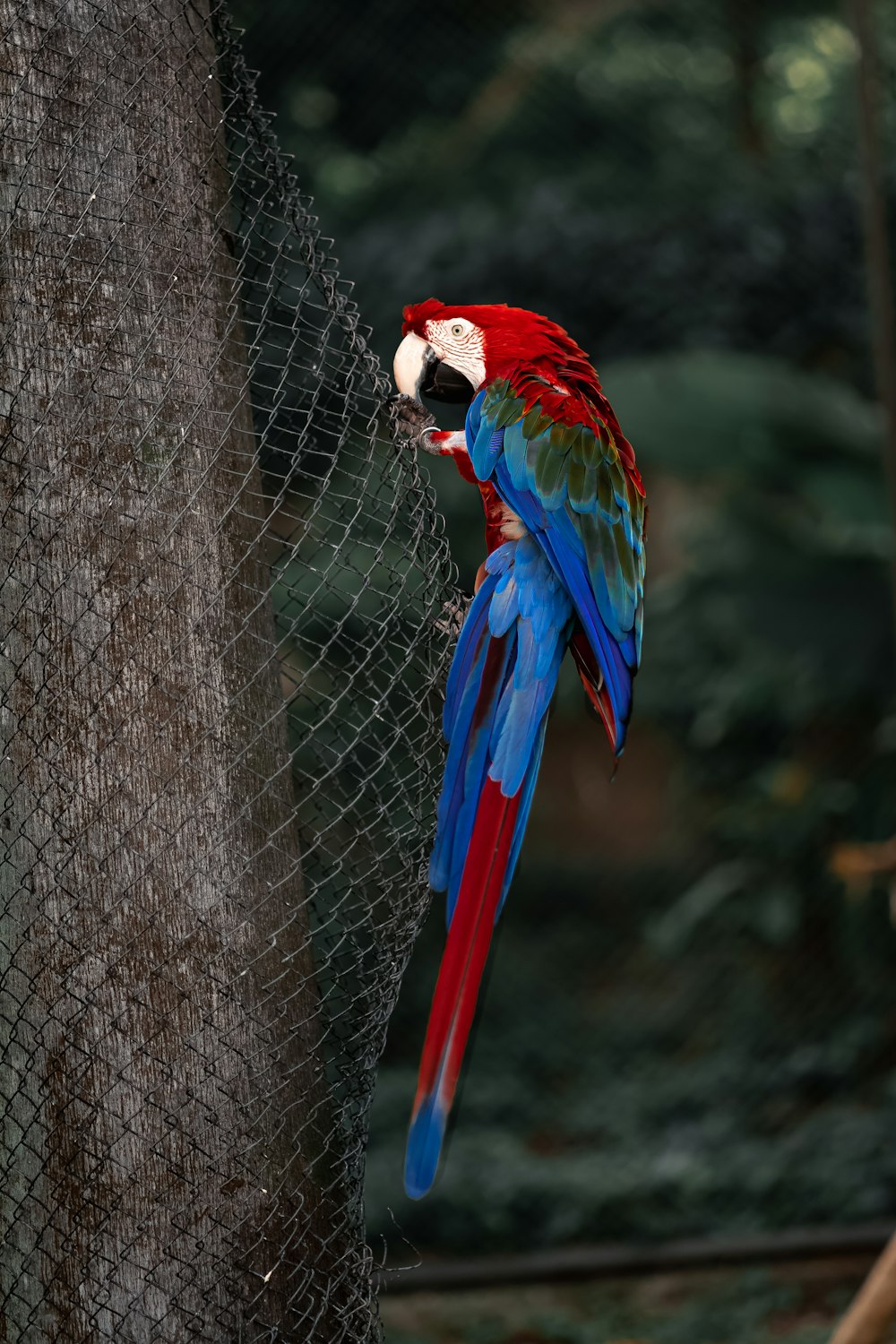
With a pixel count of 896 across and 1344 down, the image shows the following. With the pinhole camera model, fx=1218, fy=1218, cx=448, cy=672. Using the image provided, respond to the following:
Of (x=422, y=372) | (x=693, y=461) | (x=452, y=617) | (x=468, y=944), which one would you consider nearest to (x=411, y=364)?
(x=422, y=372)

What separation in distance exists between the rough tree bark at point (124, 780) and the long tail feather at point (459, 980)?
116 mm

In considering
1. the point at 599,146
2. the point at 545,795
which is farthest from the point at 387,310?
the point at 545,795

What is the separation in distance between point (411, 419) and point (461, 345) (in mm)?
81

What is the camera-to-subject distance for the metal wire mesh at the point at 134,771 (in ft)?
2.55

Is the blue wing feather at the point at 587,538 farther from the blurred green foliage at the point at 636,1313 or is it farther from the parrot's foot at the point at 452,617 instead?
the blurred green foliage at the point at 636,1313

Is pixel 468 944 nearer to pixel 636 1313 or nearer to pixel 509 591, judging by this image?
pixel 509 591

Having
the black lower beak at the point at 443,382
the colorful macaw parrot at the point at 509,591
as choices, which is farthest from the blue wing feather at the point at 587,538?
the black lower beak at the point at 443,382

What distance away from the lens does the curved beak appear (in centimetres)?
107

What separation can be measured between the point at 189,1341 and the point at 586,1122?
66.8 inches

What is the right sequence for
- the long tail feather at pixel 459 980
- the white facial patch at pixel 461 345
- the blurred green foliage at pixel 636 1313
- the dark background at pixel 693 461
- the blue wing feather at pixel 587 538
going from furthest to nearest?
the dark background at pixel 693 461
the blurred green foliage at pixel 636 1313
the white facial patch at pixel 461 345
the blue wing feather at pixel 587 538
the long tail feather at pixel 459 980

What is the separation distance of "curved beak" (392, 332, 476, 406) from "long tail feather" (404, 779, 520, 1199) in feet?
1.30

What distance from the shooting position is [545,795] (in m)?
2.86

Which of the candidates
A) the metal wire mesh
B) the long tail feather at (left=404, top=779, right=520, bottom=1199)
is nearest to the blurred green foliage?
the metal wire mesh

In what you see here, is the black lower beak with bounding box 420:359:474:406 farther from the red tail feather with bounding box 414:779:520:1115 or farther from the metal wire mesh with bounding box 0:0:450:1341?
the red tail feather with bounding box 414:779:520:1115
